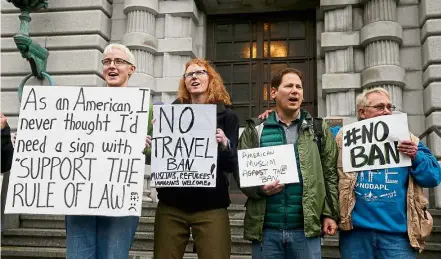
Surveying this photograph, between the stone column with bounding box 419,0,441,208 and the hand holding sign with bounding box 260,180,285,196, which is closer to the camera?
the hand holding sign with bounding box 260,180,285,196

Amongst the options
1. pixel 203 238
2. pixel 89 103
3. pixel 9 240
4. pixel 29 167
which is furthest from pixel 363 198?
pixel 9 240

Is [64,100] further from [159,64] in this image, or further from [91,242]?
[159,64]

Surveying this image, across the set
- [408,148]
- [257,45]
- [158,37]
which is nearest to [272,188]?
[408,148]

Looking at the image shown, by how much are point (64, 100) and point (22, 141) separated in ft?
1.51

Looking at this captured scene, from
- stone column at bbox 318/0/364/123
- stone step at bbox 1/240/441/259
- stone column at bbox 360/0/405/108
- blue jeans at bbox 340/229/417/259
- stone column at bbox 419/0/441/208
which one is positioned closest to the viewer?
blue jeans at bbox 340/229/417/259

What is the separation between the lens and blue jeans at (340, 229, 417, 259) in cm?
342

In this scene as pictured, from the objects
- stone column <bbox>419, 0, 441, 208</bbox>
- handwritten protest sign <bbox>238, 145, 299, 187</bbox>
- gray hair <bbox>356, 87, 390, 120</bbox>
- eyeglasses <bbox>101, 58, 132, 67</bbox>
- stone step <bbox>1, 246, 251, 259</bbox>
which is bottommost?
stone step <bbox>1, 246, 251, 259</bbox>

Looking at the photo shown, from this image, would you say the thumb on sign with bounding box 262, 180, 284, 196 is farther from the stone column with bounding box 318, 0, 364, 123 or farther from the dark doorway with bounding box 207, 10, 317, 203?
the dark doorway with bounding box 207, 10, 317, 203

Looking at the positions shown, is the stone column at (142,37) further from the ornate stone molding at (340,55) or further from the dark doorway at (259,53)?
the ornate stone molding at (340,55)

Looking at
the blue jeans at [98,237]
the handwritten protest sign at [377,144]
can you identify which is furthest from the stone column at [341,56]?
the blue jeans at [98,237]

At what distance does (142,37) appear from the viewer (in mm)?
9445

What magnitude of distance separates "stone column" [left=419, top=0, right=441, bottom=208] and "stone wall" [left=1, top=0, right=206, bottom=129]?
15.0 ft

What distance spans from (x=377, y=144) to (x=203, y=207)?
1455 millimetres

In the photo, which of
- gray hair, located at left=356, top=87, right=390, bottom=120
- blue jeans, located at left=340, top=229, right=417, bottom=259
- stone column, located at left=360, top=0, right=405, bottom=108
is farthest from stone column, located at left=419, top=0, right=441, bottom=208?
blue jeans, located at left=340, top=229, right=417, bottom=259
